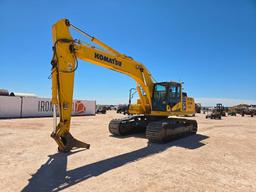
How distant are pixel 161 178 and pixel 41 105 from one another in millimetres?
25882

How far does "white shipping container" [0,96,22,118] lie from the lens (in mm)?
24391

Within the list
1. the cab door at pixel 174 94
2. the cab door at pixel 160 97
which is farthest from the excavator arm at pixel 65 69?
the cab door at pixel 174 94

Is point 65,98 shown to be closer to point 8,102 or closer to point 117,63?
point 117,63

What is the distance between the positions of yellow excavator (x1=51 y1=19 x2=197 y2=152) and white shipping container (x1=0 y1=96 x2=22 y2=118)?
1788 centimetres

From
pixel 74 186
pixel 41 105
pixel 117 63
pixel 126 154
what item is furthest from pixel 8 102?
pixel 74 186

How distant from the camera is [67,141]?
733 centimetres

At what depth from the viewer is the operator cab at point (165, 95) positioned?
1209cm

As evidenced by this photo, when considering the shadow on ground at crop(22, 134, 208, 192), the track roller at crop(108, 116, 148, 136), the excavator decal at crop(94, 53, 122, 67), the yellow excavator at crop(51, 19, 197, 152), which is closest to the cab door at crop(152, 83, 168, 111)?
the yellow excavator at crop(51, 19, 197, 152)

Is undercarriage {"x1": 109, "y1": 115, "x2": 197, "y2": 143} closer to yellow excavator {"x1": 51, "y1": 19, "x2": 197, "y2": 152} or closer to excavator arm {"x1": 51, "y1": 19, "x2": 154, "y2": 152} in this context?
yellow excavator {"x1": 51, "y1": 19, "x2": 197, "y2": 152}

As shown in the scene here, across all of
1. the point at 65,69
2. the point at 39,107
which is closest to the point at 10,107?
the point at 39,107

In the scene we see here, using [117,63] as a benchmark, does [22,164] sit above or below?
below

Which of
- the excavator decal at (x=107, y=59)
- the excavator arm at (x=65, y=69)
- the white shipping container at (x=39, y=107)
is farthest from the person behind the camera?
the white shipping container at (x=39, y=107)

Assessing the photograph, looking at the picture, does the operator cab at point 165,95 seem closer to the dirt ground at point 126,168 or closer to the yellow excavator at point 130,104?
the yellow excavator at point 130,104

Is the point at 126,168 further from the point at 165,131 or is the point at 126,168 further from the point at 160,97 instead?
the point at 160,97
